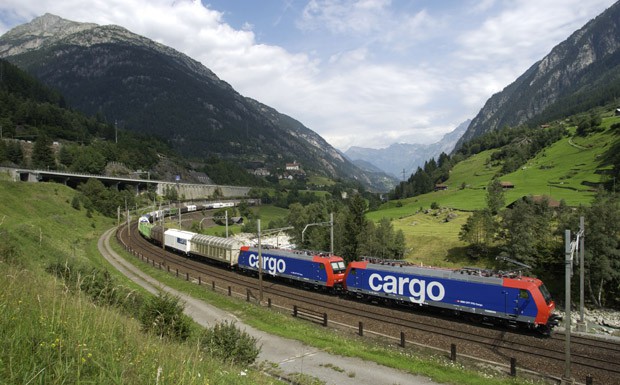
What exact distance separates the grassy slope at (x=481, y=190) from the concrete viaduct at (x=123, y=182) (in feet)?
261

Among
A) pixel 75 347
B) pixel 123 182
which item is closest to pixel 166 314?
pixel 75 347

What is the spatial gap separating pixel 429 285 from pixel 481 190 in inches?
4175

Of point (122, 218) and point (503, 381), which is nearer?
point (503, 381)

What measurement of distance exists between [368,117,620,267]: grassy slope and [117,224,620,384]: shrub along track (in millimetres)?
31023

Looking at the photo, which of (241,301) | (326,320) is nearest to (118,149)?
(241,301)

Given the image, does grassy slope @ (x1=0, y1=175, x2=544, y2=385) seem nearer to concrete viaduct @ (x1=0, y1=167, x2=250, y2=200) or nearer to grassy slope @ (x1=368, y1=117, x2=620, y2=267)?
grassy slope @ (x1=368, y1=117, x2=620, y2=267)

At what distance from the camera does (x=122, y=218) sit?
10962 centimetres

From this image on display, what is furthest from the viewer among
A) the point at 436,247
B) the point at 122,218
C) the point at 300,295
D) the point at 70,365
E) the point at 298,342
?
the point at 122,218

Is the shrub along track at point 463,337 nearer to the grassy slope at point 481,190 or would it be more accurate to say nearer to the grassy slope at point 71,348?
the grassy slope at point 71,348

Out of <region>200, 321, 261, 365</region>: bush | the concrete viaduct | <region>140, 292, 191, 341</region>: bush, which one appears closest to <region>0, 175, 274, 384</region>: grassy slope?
<region>200, 321, 261, 365</region>: bush

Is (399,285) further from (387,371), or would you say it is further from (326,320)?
(387,371)

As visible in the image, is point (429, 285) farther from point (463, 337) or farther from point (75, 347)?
point (75, 347)

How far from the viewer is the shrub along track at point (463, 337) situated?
21.1m

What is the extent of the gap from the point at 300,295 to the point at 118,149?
13637cm
